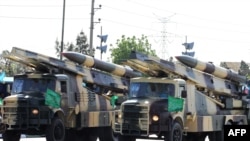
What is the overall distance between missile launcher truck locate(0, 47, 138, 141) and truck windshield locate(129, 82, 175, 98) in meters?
2.32

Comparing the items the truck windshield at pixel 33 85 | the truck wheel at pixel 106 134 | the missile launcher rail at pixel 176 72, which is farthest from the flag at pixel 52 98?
the truck wheel at pixel 106 134

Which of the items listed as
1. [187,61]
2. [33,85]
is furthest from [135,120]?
[187,61]

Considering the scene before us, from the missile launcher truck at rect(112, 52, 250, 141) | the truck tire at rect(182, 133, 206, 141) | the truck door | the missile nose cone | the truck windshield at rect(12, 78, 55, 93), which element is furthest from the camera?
the truck tire at rect(182, 133, 206, 141)

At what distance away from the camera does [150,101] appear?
21.1m

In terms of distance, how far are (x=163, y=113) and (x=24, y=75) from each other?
15.9 ft

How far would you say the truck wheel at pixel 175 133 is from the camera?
20719 millimetres

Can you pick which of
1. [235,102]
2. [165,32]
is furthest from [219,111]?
[165,32]

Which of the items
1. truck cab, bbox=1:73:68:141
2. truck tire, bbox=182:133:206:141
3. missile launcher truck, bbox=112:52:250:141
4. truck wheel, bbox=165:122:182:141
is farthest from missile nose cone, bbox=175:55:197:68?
truck cab, bbox=1:73:68:141

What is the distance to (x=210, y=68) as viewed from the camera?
25109 mm

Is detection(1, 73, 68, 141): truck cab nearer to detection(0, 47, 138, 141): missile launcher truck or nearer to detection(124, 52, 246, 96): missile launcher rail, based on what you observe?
detection(0, 47, 138, 141): missile launcher truck

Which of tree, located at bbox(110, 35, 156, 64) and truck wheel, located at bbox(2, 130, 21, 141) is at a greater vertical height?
tree, located at bbox(110, 35, 156, 64)

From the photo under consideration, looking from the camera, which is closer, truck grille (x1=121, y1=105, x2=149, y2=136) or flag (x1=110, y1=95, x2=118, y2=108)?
truck grille (x1=121, y1=105, x2=149, y2=136)

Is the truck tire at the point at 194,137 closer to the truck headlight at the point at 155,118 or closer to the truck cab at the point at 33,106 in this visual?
the truck headlight at the point at 155,118

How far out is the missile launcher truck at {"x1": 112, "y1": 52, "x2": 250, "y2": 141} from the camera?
2088cm
